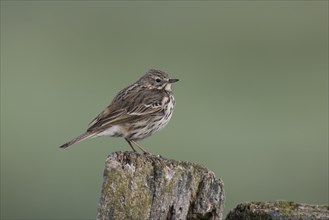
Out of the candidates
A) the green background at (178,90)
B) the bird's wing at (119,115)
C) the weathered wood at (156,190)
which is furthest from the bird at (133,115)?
the weathered wood at (156,190)

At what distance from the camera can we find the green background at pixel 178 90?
15.1m

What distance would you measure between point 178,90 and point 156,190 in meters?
13.7

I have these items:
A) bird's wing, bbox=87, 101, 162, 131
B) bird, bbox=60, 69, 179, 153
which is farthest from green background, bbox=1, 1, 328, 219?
bird's wing, bbox=87, 101, 162, 131

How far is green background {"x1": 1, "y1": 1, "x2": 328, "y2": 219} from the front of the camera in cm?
1508

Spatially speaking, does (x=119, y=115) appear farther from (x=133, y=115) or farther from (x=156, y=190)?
(x=156, y=190)

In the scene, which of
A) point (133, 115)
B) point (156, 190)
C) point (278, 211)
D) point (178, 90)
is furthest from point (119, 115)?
point (178, 90)

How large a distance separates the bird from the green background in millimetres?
2276

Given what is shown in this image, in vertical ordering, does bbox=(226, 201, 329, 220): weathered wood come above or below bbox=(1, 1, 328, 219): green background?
below

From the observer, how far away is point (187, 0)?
3409 cm

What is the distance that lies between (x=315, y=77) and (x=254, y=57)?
7.86 feet

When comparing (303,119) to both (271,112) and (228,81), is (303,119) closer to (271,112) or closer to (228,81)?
(271,112)

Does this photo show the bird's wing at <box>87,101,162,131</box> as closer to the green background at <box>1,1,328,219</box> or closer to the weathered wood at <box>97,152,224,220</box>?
the green background at <box>1,1,328,219</box>

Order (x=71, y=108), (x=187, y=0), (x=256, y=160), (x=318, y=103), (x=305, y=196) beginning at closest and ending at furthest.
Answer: (x=305, y=196) → (x=256, y=160) → (x=71, y=108) → (x=318, y=103) → (x=187, y=0)

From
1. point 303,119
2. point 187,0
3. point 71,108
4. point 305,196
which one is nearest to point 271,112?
point 303,119
